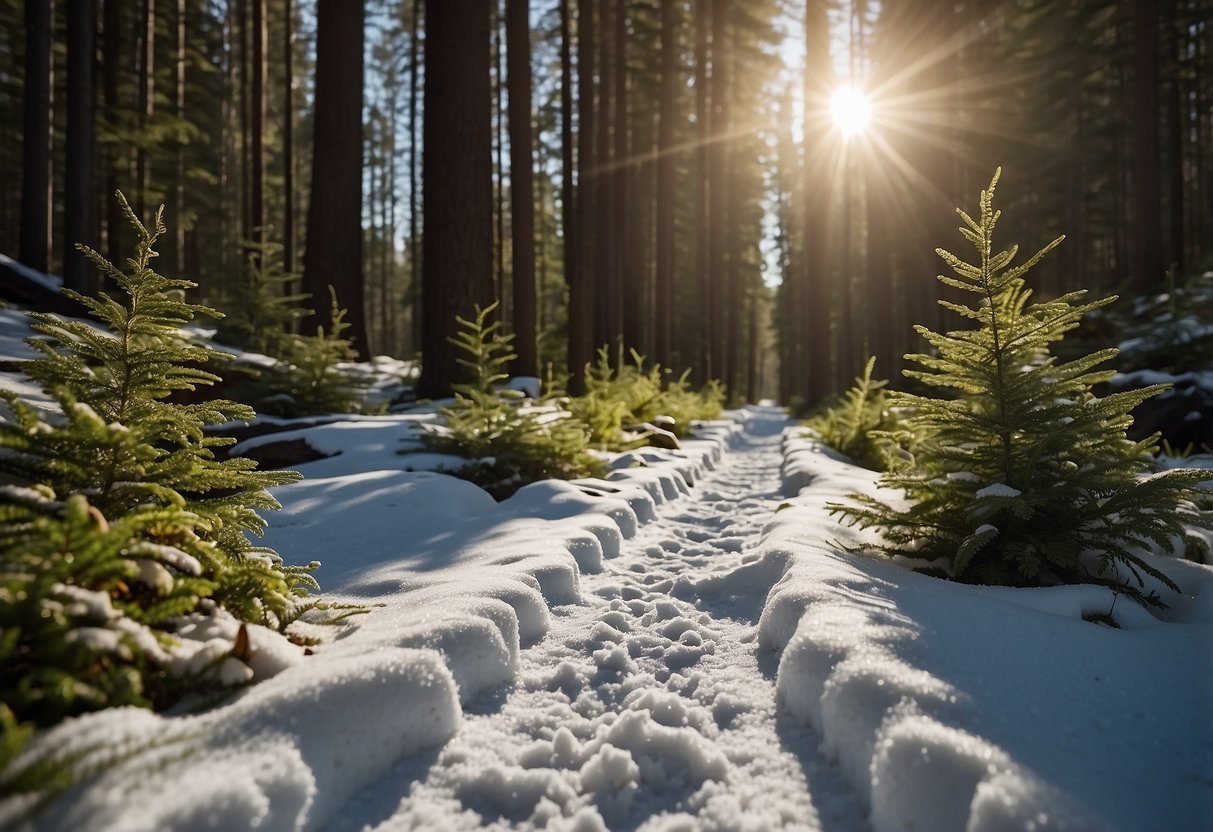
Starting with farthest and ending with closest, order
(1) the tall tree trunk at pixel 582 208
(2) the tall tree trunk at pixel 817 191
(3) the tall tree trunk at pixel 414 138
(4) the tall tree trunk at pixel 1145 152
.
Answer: (3) the tall tree trunk at pixel 414 138, (2) the tall tree trunk at pixel 817 191, (4) the tall tree trunk at pixel 1145 152, (1) the tall tree trunk at pixel 582 208

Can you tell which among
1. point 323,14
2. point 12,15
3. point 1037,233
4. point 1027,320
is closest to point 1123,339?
point 1027,320

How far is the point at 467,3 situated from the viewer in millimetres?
7520

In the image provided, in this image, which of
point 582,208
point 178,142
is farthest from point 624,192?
point 178,142

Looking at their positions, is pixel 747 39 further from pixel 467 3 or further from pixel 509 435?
pixel 509 435

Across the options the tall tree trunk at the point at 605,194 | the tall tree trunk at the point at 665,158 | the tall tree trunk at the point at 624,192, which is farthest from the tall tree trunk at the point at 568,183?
the tall tree trunk at the point at 665,158

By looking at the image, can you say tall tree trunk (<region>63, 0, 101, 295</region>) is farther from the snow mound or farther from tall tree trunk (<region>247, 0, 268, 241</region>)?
the snow mound

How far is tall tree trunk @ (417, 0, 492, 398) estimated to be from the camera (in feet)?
24.9

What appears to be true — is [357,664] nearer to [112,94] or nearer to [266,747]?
[266,747]

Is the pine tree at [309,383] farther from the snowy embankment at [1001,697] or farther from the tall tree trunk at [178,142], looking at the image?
the tall tree trunk at [178,142]

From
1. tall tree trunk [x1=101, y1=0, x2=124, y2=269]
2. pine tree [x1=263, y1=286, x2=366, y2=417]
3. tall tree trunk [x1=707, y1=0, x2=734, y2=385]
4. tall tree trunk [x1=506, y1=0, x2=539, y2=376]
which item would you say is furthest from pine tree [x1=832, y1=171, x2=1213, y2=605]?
tall tree trunk [x1=707, y1=0, x2=734, y2=385]

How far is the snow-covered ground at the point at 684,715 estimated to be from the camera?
46.4 inches

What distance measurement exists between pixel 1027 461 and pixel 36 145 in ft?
45.9

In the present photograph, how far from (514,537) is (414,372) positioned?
323 inches

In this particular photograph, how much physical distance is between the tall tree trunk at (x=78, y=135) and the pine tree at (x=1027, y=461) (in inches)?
481
